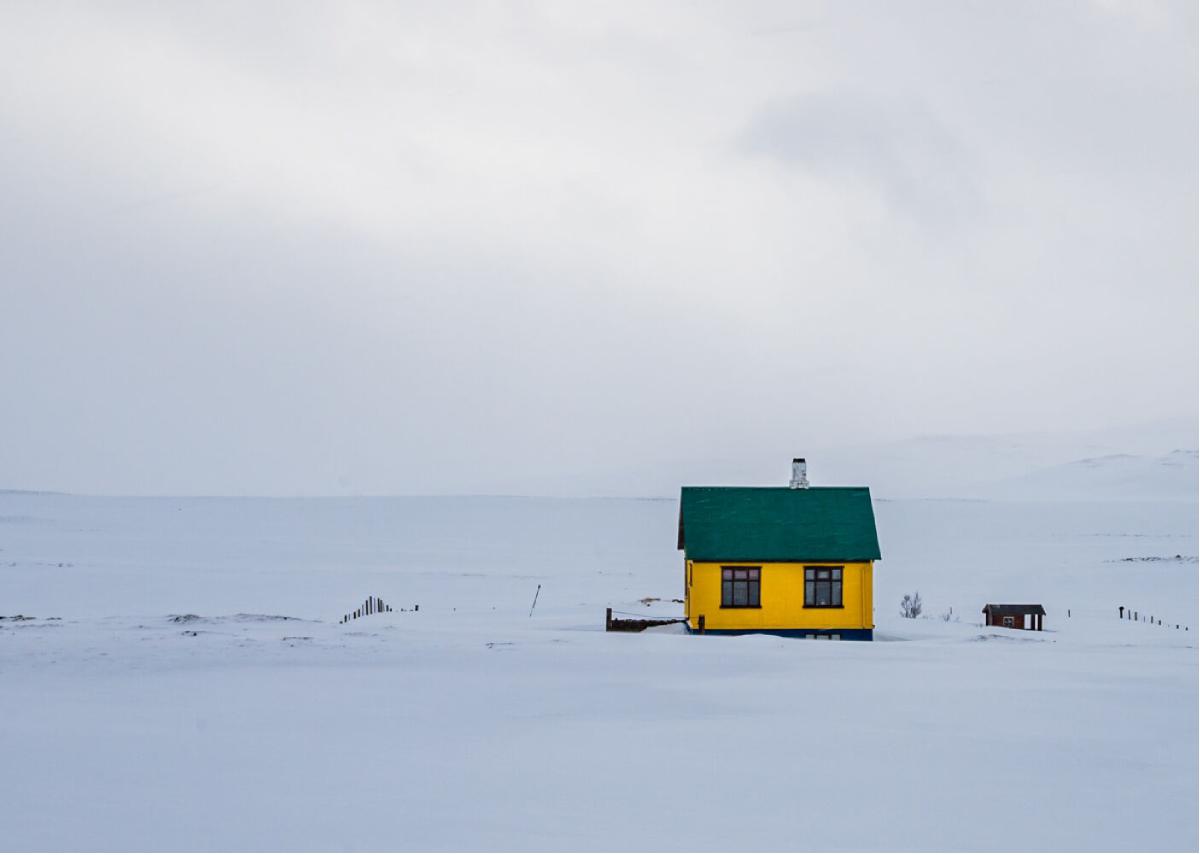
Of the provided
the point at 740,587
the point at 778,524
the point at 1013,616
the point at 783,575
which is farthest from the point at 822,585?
the point at 1013,616

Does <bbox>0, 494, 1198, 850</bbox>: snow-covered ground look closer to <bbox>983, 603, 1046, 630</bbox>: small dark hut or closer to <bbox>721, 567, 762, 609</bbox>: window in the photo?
<bbox>983, 603, 1046, 630</bbox>: small dark hut

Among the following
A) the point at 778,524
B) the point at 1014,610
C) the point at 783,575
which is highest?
the point at 778,524

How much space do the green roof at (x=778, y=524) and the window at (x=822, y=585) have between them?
1.66 ft

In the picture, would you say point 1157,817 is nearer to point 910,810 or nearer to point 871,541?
point 910,810

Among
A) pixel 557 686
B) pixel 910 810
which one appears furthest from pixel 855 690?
pixel 910 810

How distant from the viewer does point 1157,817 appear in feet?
39.8

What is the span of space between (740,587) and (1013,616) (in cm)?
1176

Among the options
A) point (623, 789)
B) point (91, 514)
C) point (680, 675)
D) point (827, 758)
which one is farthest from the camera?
point (91, 514)

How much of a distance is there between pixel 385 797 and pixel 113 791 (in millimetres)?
3079

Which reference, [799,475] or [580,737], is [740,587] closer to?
[799,475]

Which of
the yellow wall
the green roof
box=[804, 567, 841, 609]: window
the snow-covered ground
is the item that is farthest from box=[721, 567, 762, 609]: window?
the snow-covered ground

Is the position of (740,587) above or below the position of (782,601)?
above

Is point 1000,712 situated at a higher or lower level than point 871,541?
lower

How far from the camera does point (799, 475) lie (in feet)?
111
